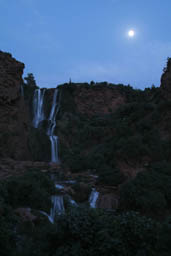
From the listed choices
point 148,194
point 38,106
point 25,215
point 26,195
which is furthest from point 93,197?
point 38,106

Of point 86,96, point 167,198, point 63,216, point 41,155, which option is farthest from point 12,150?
point 86,96

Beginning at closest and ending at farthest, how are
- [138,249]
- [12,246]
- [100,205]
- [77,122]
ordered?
[138,249]
[12,246]
[100,205]
[77,122]

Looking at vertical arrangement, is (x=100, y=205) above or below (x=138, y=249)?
below

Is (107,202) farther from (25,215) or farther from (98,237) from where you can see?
(98,237)

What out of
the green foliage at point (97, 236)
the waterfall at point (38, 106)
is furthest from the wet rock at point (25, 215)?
the waterfall at point (38, 106)

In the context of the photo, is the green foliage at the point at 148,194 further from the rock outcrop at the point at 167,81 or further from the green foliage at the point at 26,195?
the rock outcrop at the point at 167,81

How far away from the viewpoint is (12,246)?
457 cm

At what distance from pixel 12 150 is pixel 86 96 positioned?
19.0 meters

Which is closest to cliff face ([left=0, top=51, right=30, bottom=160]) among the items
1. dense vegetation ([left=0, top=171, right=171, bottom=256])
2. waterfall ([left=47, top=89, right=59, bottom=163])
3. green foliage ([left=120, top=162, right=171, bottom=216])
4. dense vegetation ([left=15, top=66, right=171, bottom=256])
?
dense vegetation ([left=15, top=66, right=171, bottom=256])

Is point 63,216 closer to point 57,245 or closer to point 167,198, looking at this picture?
point 57,245

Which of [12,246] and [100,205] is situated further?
[100,205]

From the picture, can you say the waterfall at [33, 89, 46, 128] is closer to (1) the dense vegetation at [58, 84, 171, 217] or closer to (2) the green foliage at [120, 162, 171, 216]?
(1) the dense vegetation at [58, 84, 171, 217]

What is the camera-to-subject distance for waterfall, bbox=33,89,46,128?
28833mm

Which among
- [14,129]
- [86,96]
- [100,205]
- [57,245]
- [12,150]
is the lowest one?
[100,205]
